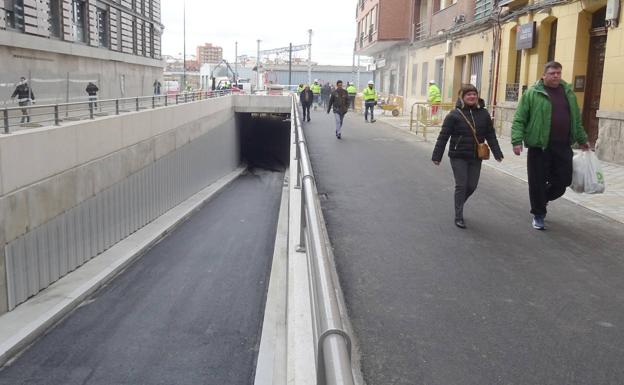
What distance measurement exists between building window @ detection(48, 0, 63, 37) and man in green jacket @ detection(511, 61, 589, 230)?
78.8 feet

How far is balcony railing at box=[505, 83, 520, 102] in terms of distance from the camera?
1981 cm

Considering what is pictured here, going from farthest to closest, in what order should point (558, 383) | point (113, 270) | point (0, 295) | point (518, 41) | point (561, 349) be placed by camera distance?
point (518, 41)
point (113, 270)
point (0, 295)
point (561, 349)
point (558, 383)

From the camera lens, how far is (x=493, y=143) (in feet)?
23.4

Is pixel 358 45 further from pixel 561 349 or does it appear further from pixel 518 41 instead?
pixel 561 349

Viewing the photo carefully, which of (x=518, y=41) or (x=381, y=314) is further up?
(x=518, y=41)

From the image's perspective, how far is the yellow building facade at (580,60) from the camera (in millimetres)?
13188

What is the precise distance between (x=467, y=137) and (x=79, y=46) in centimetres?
2445

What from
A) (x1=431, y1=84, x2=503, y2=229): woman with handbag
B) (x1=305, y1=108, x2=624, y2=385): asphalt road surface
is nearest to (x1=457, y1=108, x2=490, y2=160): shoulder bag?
(x1=431, y1=84, x2=503, y2=229): woman with handbag

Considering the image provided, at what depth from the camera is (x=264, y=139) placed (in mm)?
44375

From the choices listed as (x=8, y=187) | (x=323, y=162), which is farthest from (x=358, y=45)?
(x=8, y=187)

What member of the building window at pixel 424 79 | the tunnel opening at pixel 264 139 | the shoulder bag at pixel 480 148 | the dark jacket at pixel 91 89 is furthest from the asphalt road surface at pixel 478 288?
the tunnel opening at pixel 264 139

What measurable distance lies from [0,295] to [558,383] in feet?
Answer: 28.6

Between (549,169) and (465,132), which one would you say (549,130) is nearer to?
(549,169)

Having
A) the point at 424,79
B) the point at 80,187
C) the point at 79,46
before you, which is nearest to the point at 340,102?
the point at 80,187
